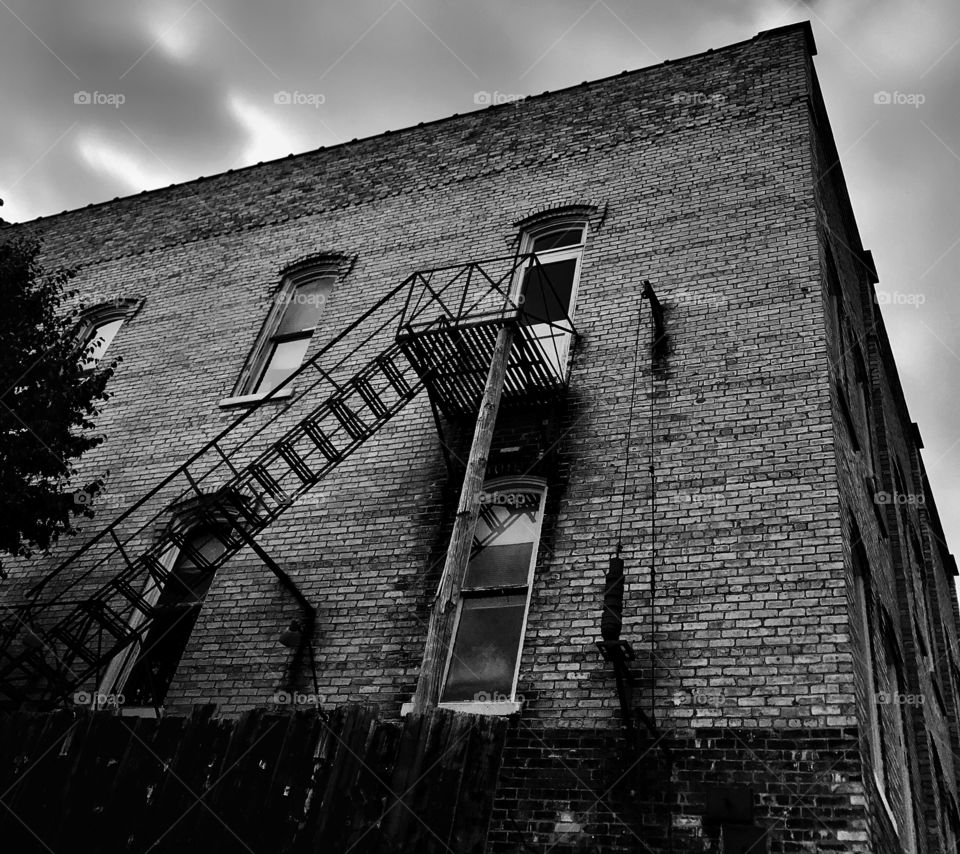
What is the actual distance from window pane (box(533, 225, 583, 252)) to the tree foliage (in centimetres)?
548

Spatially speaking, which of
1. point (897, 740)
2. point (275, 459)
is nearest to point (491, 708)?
point (275, 459)

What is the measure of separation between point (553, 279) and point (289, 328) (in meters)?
3.83

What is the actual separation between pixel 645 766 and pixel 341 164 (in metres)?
10.9

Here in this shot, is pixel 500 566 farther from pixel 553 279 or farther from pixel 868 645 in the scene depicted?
pixel 553 279

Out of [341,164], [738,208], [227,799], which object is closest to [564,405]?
[738,208]

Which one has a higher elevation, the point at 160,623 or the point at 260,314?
the point at 260,314

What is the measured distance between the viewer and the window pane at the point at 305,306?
12.7 meters

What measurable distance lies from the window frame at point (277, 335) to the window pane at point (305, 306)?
0.03m

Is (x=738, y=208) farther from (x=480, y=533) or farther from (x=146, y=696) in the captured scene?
(x=146, y=696)

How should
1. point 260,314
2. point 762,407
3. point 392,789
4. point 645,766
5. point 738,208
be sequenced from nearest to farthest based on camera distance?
1. point 392,789
2. point 645,766
3. point 762,407
4. point 738,208
5. point 260,314

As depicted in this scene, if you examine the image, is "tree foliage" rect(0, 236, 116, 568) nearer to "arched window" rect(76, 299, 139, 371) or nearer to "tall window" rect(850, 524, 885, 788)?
"arched window" rect(76, 299, 139, 371)

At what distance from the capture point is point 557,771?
6824 mm

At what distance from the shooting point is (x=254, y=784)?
20.0ft

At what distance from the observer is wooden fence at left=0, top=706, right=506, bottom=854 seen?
18.5ft
